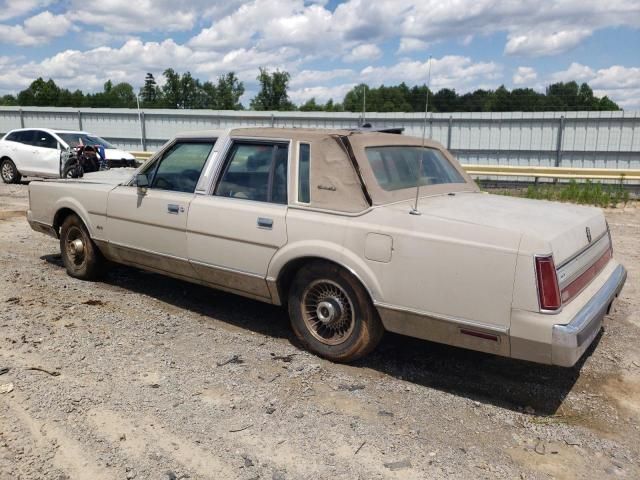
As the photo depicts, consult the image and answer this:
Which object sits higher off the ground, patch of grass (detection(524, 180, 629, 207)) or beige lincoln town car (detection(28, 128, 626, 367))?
beige lincoln town car (detection(28, 128, 626, 367))

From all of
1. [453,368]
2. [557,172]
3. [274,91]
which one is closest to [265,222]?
[453,368]

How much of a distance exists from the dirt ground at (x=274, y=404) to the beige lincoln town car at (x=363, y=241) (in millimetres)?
440

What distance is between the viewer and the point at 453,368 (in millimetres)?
4262

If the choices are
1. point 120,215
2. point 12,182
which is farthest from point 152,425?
point 12,182

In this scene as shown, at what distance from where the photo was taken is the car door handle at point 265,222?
4332 mm

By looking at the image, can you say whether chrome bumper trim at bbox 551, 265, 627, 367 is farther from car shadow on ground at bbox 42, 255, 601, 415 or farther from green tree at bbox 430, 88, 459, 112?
green tree at bbox 430, 88, 459, 112

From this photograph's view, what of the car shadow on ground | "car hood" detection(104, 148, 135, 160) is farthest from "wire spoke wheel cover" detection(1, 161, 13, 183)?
the car shadow on ground

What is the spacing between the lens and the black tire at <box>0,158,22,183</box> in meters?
16.0

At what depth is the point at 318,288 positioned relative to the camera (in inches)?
167

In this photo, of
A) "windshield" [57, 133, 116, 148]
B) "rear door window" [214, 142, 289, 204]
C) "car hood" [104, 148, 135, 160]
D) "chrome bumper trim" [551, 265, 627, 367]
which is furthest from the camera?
"car hood" [104, 148, 135, 160]

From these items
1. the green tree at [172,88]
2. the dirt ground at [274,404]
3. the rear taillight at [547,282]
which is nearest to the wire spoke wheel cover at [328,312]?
the dirt ground at [274,404]

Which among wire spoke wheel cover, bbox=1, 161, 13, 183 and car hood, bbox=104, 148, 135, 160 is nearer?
car hood, bbox=104, 148, 135, 160

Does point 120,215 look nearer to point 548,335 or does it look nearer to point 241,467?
point 241,467

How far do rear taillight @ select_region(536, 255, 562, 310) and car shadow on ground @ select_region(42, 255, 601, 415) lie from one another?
0.83 metres
